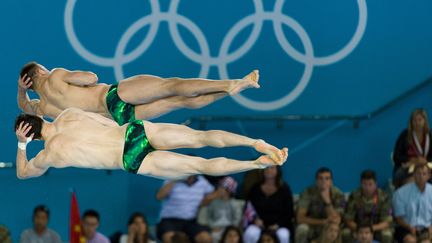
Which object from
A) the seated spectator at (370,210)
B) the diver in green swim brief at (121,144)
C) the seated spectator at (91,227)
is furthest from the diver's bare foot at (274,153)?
the seated spectator at (91,227)

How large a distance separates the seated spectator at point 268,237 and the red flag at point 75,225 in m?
2.02

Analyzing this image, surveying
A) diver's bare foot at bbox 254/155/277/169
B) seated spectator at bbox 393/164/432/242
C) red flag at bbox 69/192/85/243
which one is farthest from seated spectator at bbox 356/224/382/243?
diver's bare foot at bbox 254/155/277/169

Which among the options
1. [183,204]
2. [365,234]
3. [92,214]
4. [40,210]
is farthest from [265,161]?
[40,210]

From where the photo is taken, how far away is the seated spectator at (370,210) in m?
16.9

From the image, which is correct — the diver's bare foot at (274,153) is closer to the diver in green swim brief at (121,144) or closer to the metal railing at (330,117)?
the diver in green swim brief at (121,144)

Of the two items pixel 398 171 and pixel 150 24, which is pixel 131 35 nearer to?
pixel 150 24

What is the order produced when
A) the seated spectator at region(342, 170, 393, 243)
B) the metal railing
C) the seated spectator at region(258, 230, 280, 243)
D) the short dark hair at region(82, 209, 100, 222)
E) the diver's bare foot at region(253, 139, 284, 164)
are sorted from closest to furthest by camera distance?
1. the diver's bare foot at region(253, 139, 284, 164)
2. the seated spectator at region(258, 230, 280, 243)
3. the seated spectator at region(342, 170, 393, 243)
4. the short dark hair at region(82, 209, 100, 222)
5. the metal railing

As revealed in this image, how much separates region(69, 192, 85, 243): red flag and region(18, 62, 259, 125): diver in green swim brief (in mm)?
2710

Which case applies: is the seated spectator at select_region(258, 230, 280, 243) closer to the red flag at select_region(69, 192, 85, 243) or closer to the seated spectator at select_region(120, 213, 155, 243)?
the seated spectator at select_region(120, 213, 155, 243)

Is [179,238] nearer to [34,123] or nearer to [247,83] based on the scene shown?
[34,123]

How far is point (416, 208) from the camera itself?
1705 centimetres

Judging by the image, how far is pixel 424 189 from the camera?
56.1 ft

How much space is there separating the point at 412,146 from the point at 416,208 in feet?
2.72

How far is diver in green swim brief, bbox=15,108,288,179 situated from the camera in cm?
1337
